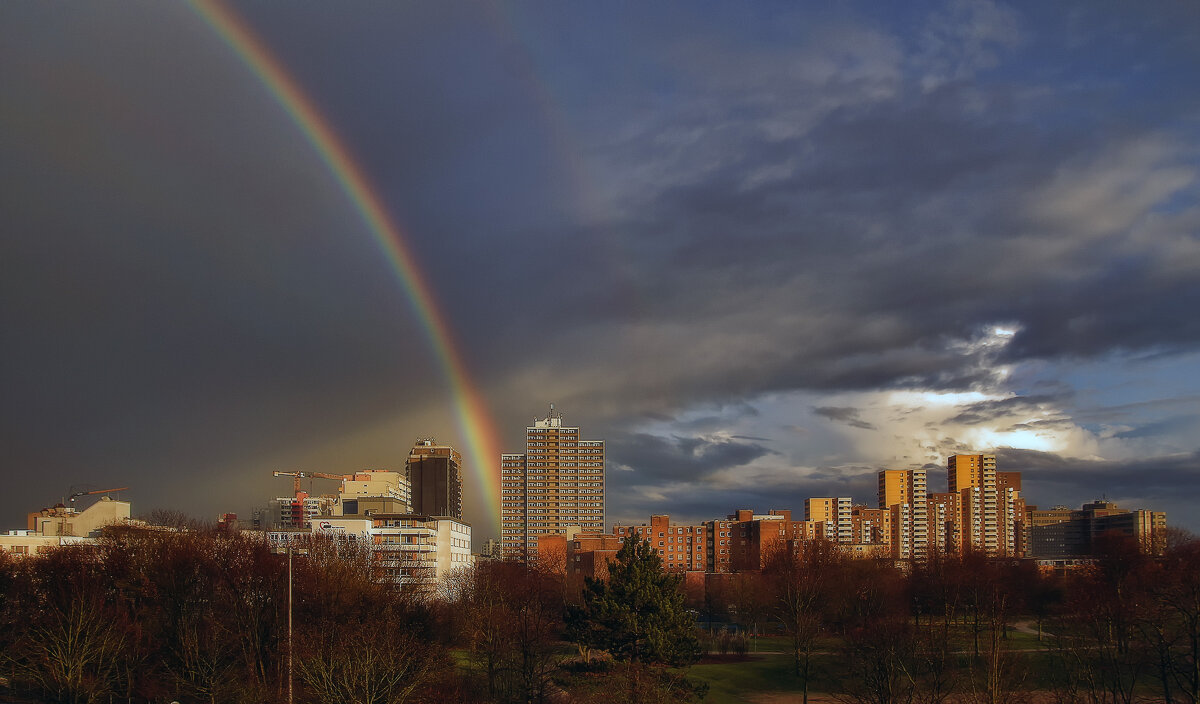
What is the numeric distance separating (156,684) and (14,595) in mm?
15304

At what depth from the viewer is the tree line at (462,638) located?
38781 mm

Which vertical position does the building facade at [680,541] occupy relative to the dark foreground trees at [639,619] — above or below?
below

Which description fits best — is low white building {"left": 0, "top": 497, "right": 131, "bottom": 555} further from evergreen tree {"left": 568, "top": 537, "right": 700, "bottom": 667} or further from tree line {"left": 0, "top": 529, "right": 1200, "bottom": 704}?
evergreen tree {"left": 568, "top": 537, "right": 700, "bottom": 667}

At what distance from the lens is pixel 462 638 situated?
69312mm

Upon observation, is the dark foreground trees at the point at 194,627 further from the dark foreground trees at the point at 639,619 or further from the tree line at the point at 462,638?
the dark foreground trees at the point at 639,619

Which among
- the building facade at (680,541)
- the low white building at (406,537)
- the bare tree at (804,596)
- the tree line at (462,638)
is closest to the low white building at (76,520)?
the low white building at (406,537)

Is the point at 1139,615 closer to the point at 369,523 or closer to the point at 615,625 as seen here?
the point at 615,625

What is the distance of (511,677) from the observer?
50.9 metres

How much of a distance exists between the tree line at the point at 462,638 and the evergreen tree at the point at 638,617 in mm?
98

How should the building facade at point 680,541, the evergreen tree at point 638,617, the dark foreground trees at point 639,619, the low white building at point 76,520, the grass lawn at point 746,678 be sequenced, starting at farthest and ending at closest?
the building facade at point 680,541 → the low white building at point 76,520 → the grass lawn at point 746,678 → the evergreen tree at point 638,617 → the dark foreground trees at point 639,619

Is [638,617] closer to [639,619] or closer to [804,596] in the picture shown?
[639,619]

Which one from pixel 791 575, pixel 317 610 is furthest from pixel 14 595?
pixel 791 575

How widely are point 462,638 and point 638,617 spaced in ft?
95.0

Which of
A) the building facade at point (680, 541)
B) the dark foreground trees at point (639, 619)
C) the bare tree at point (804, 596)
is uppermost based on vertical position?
the dark foreground trees at point (639, 619)
